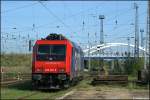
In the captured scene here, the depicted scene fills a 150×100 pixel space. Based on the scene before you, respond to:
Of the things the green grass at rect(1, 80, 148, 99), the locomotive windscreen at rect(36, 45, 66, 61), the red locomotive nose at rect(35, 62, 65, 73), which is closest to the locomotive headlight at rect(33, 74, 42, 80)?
the red locomotive nose at rect(35, 62, 65, 73)

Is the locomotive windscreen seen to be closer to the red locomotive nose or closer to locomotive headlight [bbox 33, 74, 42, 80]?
the red locomotive nose

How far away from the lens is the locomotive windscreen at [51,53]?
1180 inches

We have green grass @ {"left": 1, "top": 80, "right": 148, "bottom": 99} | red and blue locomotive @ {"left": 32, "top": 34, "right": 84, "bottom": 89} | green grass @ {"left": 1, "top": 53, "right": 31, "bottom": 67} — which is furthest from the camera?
green grass @ {"left": 1, "top": 53, "right": 31, "bottom": 67}

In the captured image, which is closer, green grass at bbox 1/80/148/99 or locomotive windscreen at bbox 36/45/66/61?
green grass at bbox 1/80/148/99

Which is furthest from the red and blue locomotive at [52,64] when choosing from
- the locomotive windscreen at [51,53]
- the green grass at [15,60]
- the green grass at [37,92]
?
the green grass at [15,60]

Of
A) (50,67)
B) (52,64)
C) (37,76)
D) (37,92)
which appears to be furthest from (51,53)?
(37,92)

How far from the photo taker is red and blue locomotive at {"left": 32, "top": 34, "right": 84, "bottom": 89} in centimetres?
2961

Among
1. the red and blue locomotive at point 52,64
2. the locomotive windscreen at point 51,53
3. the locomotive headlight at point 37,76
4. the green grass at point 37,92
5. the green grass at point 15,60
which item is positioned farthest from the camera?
the green grass at point 15,60

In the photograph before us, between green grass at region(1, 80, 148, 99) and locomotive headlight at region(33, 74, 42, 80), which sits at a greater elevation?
locomotive headlight at region(33, 74, 42, 80)

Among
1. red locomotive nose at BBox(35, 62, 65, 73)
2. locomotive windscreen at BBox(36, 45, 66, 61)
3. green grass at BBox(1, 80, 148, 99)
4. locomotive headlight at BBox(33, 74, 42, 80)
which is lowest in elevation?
green grass at BBox(1, 80, 148, 99)

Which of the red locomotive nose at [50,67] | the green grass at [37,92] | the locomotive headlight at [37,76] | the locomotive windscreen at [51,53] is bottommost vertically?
the green grass at [37,92]

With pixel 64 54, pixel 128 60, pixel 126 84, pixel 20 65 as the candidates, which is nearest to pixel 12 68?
A: pixel 20 65

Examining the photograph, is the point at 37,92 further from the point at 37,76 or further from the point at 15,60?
the point at 15,60

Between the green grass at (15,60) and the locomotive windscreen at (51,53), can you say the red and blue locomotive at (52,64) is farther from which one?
the green grass at (15,60)
